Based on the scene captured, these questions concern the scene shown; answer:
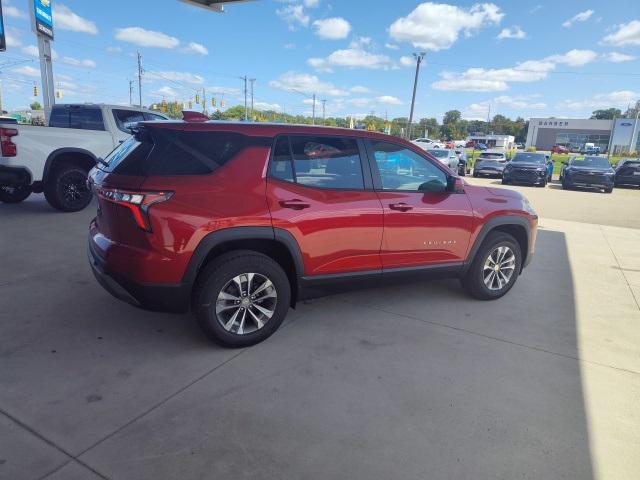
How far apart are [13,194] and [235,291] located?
7.90m

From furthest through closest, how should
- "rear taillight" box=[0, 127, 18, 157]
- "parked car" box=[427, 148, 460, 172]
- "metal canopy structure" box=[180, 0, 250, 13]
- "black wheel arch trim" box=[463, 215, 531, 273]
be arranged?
1. "parked car" box=[427, 148, 460, 172]
2. "metal canopy structure" box=[180, 0, 250, 13]
3. "rear taillight" box=[0, 127, 18, 157]
4. "black wheel arch trim" box=[463, 215, 531, 273]

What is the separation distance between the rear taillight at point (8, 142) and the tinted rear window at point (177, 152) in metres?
5.08

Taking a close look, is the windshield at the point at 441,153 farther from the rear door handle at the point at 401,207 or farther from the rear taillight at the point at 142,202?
the rear taillight at the point at 142,202

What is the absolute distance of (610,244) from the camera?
25.9ft

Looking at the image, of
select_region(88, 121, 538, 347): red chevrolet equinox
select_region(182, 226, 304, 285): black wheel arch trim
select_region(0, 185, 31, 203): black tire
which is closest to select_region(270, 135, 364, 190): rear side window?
select_region(88, 121, 538, 347): red chevrolet equinox

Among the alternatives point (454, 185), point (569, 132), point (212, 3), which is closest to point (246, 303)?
Result: point (454, 185)

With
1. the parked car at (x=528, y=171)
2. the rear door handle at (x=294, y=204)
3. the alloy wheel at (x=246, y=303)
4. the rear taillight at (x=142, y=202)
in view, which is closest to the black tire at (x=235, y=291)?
the alloy wheel at (x=246, y=303)

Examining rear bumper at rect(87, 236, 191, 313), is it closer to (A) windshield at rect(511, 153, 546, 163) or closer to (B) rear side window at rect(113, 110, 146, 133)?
(B) rear side window at rect(113, 110, 146, 133)

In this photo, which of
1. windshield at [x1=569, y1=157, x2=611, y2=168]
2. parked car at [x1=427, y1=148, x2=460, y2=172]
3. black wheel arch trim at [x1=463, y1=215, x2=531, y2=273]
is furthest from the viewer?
parked car at [x1=427, y1=148, x2=460, y2=172]

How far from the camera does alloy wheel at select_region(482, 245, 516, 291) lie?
460 centimetres

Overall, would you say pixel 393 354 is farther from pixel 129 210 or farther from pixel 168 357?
pixel 129 210

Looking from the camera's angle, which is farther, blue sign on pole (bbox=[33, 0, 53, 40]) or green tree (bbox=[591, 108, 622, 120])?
green tree (bbox=[591, 108, 622, 120])

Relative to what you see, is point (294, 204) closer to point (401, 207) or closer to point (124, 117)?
point (401, 207)

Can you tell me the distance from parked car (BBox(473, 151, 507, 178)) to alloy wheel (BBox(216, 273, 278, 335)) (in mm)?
21504
